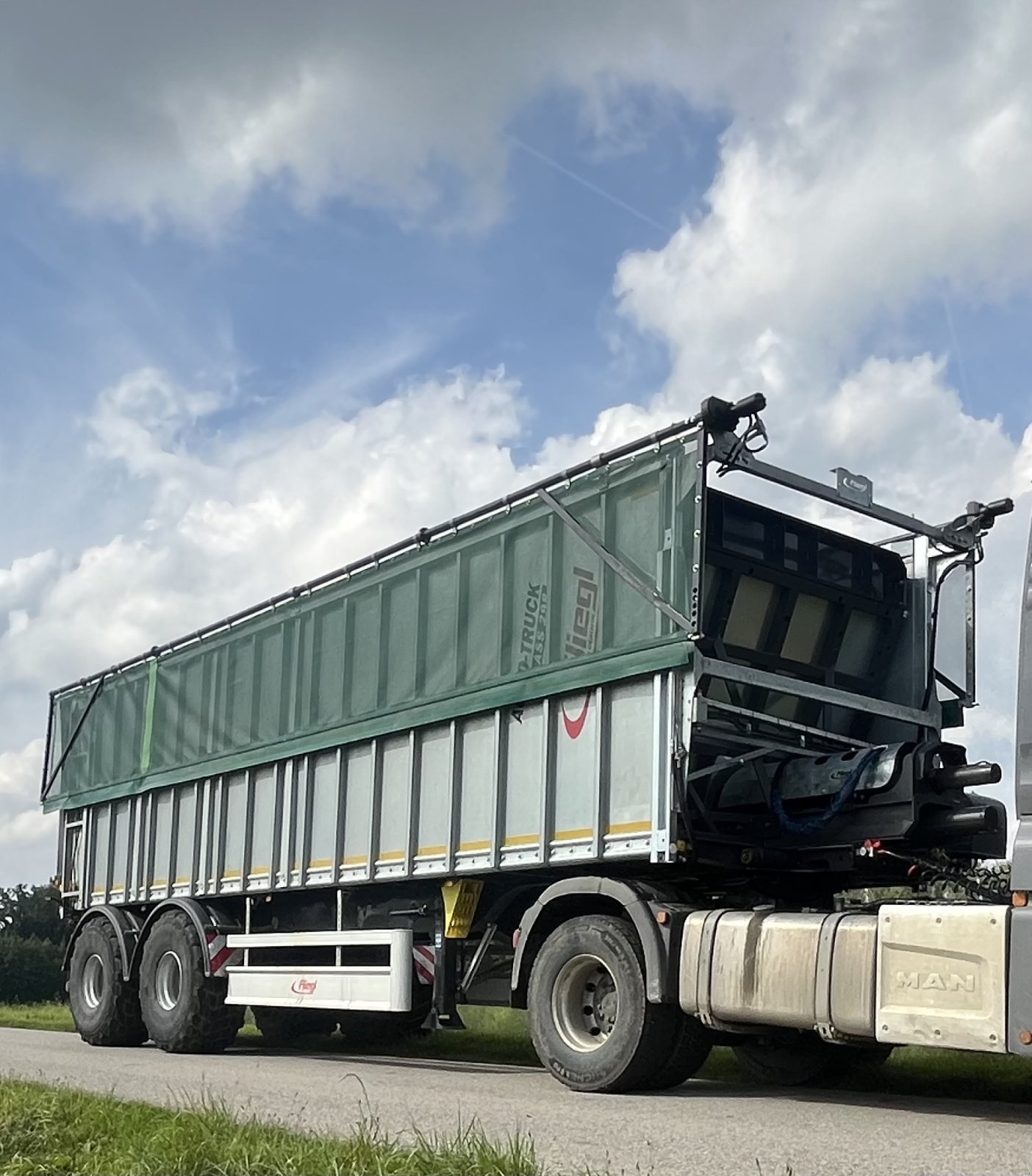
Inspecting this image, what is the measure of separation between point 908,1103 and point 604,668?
3.24 metres

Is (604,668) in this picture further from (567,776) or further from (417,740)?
(417,740)

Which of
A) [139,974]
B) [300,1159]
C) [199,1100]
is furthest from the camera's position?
[139,974]

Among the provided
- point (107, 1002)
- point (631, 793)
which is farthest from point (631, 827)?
point (107, 1002)

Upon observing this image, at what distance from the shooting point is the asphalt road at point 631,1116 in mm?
6430

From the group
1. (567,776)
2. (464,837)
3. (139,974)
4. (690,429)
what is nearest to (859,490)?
(690,429)

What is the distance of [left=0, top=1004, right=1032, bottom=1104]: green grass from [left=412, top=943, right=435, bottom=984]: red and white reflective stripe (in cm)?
152

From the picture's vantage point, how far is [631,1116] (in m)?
7.96

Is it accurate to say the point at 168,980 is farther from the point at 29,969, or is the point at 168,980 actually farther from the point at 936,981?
the point at 29,969

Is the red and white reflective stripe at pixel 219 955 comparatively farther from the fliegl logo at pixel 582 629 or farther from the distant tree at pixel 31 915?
the distant tree at pixel 31 915

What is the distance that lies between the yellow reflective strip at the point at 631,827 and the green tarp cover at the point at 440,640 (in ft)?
3.11

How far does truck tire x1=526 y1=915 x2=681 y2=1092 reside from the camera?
9070 millimetres

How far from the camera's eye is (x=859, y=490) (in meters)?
10.9

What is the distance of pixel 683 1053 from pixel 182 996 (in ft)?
21.8

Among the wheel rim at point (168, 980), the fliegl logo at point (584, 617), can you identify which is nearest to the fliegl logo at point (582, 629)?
the fliegl logo at point (584, 617)
